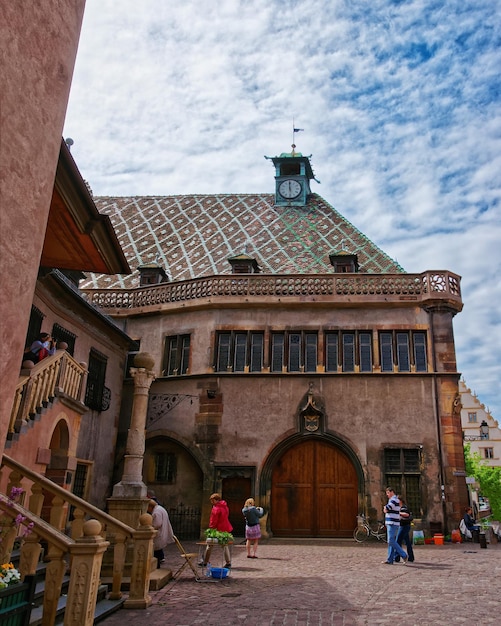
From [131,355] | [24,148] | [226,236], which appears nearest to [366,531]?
[131,355]

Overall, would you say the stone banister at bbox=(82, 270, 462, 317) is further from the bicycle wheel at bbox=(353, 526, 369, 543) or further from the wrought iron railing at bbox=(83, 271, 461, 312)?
the bicycle wheel at bbox=(353, 526, 369, 543)

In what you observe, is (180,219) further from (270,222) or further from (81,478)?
(81,478)

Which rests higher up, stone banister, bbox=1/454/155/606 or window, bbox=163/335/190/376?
window, bbox=163/335/190/376

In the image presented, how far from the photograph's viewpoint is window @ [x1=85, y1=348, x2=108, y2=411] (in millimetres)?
17375

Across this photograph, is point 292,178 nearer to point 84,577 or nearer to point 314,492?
point 314,492

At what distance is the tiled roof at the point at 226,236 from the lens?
73.8ft

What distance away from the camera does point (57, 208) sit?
604 centimetres

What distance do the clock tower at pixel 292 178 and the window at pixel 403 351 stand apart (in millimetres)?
9443

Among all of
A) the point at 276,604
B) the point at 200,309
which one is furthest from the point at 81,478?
the point at 276,604

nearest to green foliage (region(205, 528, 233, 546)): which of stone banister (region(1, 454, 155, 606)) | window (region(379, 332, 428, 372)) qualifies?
stone banister (region(1, 454, 155, 606))

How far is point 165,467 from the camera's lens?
19.1 metres

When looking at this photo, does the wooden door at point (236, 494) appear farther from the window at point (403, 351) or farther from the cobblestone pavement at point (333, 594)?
the window at point (403, 351)

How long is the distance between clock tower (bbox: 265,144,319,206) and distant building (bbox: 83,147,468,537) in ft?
19.2

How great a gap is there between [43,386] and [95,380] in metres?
7.84
